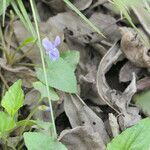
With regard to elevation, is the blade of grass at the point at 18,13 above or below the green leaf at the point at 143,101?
above

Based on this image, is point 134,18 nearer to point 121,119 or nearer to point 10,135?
point 121,119

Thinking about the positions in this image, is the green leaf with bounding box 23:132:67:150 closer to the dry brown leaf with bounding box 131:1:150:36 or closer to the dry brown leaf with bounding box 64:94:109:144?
the dry brown leaf with bounding box 64:94:109:144

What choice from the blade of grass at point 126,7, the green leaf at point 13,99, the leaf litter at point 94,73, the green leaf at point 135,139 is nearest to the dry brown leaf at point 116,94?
the leaf litter at point 94,73

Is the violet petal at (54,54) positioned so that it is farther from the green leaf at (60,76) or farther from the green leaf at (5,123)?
the green leaf at (5,123)

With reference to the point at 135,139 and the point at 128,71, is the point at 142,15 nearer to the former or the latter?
the point at 128,71

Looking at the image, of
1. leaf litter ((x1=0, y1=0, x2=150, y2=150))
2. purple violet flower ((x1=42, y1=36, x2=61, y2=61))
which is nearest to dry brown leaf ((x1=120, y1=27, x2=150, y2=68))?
leaf litter ((x1=0, y1=0, x2=150, y2=150))
